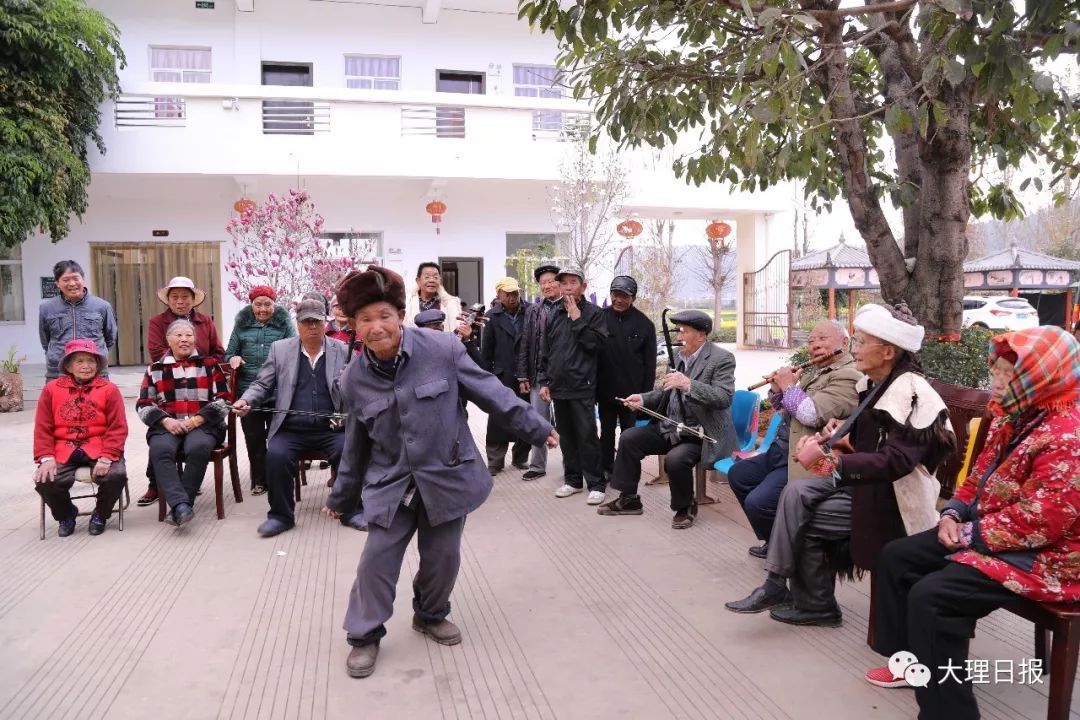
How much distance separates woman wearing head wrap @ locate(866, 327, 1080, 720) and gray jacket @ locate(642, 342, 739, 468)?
92.0 inches

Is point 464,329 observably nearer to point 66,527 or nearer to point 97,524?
point 97,524

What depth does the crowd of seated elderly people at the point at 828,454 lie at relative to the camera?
8.89ft

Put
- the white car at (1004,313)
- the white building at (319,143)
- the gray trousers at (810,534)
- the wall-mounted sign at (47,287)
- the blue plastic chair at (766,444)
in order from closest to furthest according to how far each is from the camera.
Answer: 1. the gray trousers at (810,534)
2. the blue plastic chair at (766,444)
3. the white building at (319,143)
4. the wall-mounted sign at (47,287)
5. the white car at (1004,313)

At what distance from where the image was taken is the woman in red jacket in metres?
5.27

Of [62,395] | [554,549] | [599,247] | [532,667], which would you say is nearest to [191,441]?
[62,395]

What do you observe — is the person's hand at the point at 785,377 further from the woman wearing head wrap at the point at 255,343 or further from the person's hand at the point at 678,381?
the woman wearing head wrap at the point at 255,343

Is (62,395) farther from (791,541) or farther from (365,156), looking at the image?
(365,156)

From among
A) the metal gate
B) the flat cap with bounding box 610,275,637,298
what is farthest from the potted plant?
the metal gate

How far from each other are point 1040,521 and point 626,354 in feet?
12.9

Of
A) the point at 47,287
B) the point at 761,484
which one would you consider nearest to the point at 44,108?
the point at 47,287

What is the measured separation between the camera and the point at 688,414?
5391mm

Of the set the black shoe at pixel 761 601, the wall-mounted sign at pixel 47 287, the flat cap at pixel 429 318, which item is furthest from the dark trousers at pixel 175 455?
the wall-mounted sign at pixel 47 287

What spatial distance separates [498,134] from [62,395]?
1146cm

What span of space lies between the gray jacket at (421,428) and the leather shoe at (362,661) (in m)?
0.55
